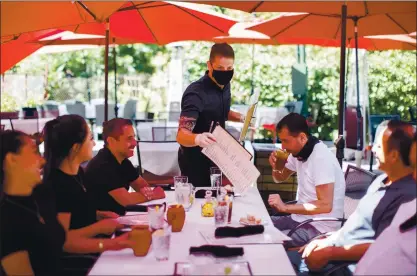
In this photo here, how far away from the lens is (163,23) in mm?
7262

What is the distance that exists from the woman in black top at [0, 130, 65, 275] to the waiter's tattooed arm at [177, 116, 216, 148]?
1.20m

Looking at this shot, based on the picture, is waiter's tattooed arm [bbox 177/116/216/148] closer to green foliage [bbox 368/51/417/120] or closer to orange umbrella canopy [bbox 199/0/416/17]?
orange umbrella canopy [bbox 199/0/416/17]

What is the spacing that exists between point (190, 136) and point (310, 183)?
0.85 meters

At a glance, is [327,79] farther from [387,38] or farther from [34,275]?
[34,275]

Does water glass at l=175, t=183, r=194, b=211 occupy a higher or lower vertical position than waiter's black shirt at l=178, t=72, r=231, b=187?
lower

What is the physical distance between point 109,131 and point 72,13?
3.36 feet

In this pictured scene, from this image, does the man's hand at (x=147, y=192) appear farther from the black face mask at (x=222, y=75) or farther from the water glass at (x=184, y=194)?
the black face mask at (x=222, y=75)

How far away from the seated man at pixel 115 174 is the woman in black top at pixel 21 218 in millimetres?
994

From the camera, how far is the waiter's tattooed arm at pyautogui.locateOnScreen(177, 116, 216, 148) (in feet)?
11.0

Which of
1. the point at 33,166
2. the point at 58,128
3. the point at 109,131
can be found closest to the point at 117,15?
the point at 109,131

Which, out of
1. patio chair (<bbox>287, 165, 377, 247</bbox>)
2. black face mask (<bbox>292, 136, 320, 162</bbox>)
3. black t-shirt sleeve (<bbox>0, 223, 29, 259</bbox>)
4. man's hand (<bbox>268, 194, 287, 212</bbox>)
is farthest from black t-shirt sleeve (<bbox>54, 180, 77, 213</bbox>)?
black face mask (<bbox>292, 136, 320, 162</bbox>)

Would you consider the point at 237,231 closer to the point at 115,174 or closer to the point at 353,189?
the point at 115,174

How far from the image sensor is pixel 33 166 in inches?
91.7

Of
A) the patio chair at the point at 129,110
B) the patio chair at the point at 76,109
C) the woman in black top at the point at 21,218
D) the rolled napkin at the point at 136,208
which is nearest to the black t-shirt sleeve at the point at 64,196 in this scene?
the woman in black top at the point at 21,218
